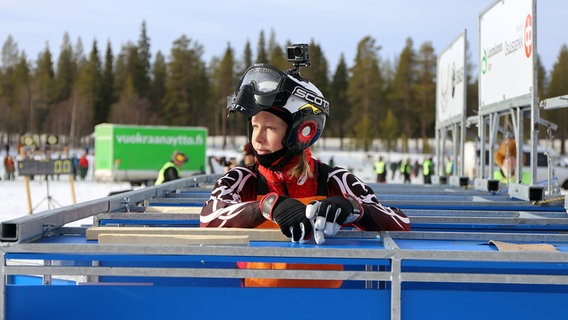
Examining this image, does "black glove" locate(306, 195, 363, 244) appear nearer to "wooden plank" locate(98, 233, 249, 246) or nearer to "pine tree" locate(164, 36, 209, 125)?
"wooden plank" locate(98, 233, 249, 246)

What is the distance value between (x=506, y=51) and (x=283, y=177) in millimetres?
4724

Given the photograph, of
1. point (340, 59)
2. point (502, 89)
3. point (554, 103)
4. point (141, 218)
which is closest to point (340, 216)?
point (141, 218)

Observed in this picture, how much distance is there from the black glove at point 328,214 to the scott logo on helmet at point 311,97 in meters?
0.51

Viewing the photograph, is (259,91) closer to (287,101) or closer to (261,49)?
(287,101)

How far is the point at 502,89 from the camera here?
22.7 ft

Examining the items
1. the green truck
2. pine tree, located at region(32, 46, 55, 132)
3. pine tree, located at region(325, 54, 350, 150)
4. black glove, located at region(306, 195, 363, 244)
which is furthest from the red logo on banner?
pine tree, located at region(32, 46, 55, 132)

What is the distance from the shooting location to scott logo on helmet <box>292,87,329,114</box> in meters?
2.78

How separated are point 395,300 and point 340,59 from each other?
90.8m

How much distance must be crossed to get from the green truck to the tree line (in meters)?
46.1

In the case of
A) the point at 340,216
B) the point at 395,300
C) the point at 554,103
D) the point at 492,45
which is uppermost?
the point at 492,45

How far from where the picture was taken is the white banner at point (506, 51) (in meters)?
6.10

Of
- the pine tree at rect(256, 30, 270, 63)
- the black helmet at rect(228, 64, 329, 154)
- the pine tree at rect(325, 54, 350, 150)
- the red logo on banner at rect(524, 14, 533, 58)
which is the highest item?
the pine tree at rect(256, 30, 270, 63)

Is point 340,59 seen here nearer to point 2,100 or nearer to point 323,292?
point 2,100

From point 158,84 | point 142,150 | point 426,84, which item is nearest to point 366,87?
point 426,84
